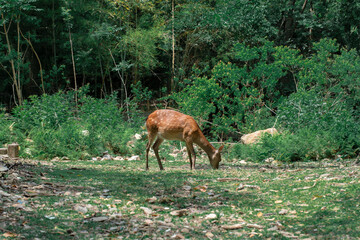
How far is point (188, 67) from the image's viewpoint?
18047 millimetres

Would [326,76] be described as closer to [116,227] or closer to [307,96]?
[307,96]

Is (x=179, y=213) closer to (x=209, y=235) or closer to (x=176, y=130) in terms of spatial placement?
(x=209, y=235)

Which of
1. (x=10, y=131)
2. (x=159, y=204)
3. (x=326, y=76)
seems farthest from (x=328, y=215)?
(x=326, y=76)

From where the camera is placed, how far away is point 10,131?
34.9 feet

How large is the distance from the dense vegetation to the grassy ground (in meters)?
3.86

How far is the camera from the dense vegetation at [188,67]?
36.6 ft

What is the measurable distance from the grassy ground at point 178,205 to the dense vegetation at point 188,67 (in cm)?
386

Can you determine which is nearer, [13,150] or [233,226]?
[233,226]

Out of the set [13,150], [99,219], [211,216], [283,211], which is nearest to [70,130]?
[13,150]

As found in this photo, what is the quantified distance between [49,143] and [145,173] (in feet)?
11.2

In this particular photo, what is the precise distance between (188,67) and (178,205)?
1335 cm

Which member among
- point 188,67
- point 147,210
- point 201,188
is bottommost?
point 201,188

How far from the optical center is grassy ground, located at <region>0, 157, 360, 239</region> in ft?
13.1

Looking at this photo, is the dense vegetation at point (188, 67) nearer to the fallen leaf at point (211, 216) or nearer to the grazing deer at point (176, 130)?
the grazing deer at point (176, 130)
